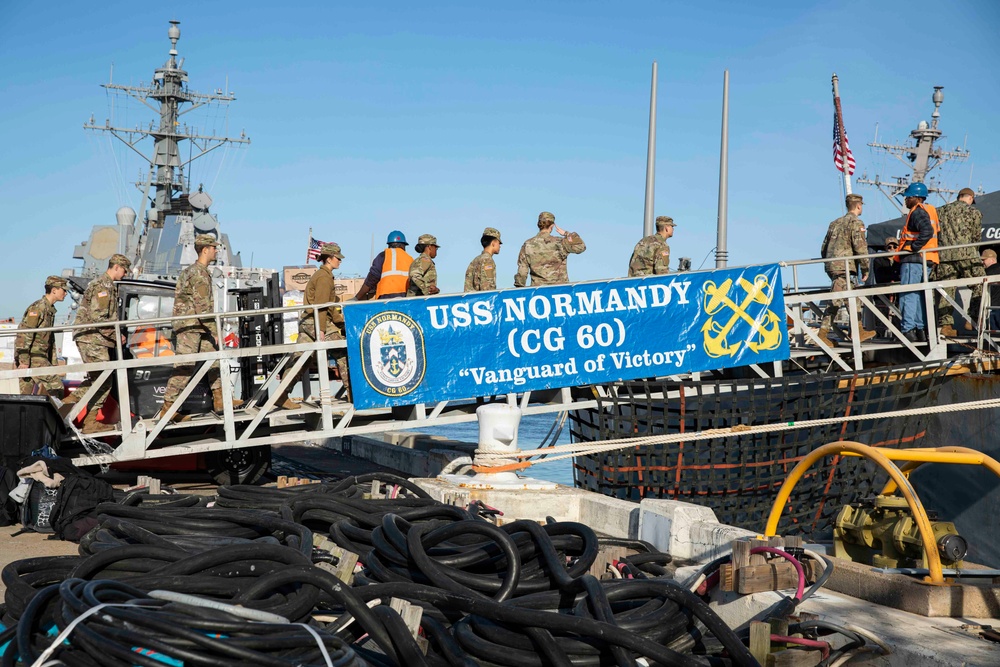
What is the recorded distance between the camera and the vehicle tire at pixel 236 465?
11.4m

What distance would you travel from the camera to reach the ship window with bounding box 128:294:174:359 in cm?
1205

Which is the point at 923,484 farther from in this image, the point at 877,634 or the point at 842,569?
the point at 877,634

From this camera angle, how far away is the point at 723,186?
14.1m

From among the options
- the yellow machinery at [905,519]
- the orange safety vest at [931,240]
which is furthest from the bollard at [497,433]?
the orange safety vest at [931,240]

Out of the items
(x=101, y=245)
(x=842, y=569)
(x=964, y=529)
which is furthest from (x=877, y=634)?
(x=101, y=245)

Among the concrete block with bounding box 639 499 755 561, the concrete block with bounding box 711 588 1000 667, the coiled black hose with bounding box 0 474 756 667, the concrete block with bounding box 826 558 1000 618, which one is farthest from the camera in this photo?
the concrete block with bounding box 639 499 755 561

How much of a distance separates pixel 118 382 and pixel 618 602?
7249 millimetres

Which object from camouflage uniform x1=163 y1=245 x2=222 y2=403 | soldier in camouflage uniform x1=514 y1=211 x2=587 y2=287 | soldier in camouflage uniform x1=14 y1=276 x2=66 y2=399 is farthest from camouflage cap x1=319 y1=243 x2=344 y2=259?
soldier in camouflage uniform x1=14 y1=276 x2=66 y2=399

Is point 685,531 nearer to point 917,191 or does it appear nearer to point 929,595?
point 929,595

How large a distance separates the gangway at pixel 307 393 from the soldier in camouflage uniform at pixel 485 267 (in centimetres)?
150

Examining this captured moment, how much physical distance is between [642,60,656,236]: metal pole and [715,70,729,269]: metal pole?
1.02 m

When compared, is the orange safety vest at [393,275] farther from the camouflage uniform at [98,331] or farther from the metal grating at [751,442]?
the camouflage uniform at [98,331]

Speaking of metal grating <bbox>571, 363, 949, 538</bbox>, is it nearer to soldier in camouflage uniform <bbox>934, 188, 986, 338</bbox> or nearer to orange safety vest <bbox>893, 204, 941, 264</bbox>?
orange safety vest <bbox>893, 204, 941, 264</bbox>

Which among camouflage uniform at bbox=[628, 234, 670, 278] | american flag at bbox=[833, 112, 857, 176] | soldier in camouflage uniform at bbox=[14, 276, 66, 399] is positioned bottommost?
soldier in camouflage uniform at bbox=[14, 276, 66, 399]
